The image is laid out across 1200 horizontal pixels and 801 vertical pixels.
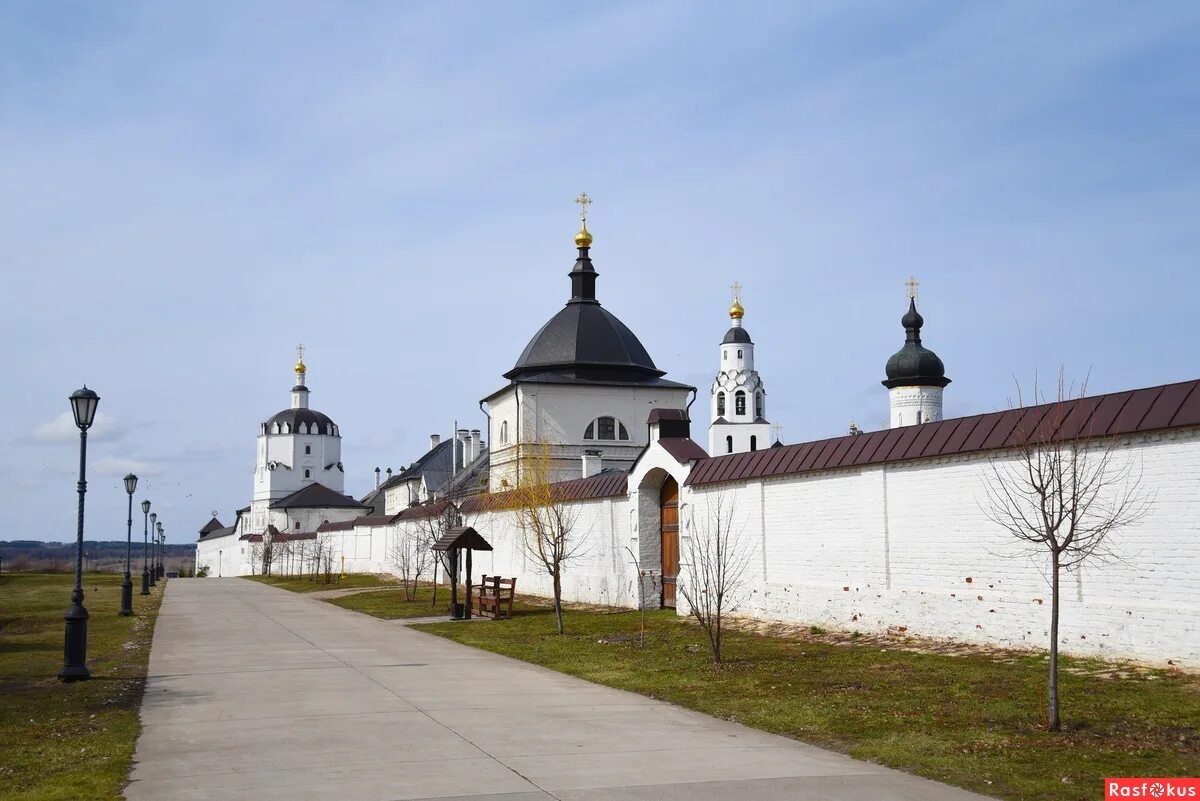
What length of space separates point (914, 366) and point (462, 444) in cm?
3171

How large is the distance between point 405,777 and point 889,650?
8499mm

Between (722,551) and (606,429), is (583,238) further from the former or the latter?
(722,551)

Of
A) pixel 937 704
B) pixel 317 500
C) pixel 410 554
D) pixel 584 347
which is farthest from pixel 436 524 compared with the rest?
pixel 317 500

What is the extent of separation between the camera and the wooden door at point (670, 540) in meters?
23.0

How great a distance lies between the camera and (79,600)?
14.2 metres

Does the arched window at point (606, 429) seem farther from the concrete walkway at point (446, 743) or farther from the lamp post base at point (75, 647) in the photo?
the lamp post base at point (75, 647)

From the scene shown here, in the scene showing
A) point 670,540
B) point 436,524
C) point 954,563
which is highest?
point 436,524

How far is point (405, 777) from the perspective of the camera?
7.79 meters

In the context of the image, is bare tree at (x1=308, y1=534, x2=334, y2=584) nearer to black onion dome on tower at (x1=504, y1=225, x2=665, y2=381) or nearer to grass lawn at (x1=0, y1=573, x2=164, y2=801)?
black onion dome on tower at (x1=504, y1=225, x2=665, y2=381)

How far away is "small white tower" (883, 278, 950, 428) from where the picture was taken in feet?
193

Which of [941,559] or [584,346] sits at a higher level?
[584,346]

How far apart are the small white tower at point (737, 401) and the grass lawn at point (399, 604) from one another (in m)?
30.2

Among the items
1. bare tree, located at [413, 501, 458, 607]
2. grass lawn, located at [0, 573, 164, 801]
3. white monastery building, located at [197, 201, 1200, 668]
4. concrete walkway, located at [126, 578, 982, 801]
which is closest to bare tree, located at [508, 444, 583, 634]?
white monastery building, located at [197, 201, 1200, 668]

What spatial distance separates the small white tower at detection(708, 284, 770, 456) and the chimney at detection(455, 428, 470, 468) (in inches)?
629
